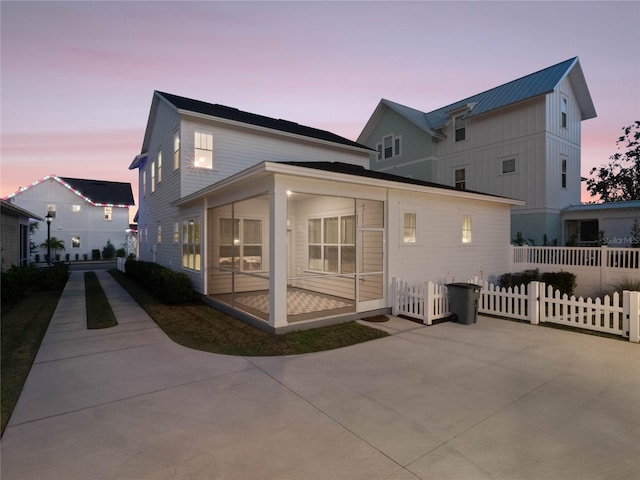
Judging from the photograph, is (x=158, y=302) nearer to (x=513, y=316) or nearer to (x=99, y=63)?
(x=99, y=63)

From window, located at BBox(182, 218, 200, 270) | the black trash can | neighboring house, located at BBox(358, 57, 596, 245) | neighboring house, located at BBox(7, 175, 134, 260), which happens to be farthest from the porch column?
neighboring house, located at BBox(7, 175, 134, 260)

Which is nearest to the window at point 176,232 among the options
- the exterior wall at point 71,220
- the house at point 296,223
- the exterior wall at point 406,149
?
the house at point 296,223

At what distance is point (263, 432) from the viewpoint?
3.31 meters

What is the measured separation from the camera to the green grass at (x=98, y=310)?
812 centimetres

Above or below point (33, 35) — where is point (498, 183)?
below

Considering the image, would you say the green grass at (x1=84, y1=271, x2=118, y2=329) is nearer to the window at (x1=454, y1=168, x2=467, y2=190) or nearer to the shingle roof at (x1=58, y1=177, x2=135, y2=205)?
the window at (x1=454, y1=168, x2=467, y2=190)

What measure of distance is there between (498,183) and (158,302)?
59.5ft

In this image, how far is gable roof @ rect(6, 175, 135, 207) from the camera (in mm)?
33812

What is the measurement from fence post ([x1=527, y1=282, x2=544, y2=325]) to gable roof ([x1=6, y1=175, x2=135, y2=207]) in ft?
125

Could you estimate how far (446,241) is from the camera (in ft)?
35.1

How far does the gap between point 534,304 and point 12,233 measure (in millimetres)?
21683

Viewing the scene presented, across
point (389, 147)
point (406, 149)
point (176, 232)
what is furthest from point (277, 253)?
point (389, 147)

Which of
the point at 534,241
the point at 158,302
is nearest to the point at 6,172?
the point at 158,302

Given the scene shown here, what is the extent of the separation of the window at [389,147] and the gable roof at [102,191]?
28.0 m
